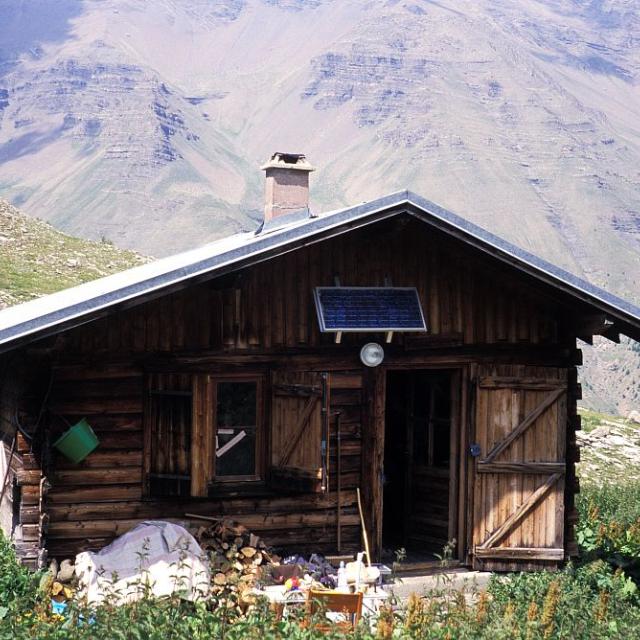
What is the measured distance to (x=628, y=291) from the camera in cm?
15712

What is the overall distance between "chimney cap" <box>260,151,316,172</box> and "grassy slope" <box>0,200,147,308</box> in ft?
66.4

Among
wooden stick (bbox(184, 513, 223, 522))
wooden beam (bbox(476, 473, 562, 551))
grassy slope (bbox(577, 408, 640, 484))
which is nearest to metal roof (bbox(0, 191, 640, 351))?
wooden beam (bbox(476, 473, 562, 551))

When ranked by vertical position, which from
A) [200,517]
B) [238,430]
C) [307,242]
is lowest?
[200,517]

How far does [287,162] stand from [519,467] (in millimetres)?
5264

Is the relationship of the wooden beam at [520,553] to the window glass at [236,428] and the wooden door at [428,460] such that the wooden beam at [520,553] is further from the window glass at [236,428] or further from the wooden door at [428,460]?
the window glass at [236,428]

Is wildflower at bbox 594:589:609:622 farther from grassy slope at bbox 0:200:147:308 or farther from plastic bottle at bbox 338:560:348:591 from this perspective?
grassy slope at bbox 0:200:147:308

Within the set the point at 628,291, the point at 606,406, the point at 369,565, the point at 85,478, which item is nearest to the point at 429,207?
the point at 369,565

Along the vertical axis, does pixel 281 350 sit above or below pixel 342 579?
above

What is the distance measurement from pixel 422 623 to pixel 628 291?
15510cm

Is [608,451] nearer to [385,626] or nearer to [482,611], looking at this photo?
[482,611]

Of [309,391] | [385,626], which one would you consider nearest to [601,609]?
[385,626]

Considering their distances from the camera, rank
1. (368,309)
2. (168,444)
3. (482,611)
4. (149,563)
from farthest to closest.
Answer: (368,309) → (168,444) → (149,563) → (482,611)

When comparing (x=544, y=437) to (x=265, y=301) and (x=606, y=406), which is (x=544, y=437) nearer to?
(x=265, y=301)

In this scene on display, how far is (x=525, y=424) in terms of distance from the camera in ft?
39.7
